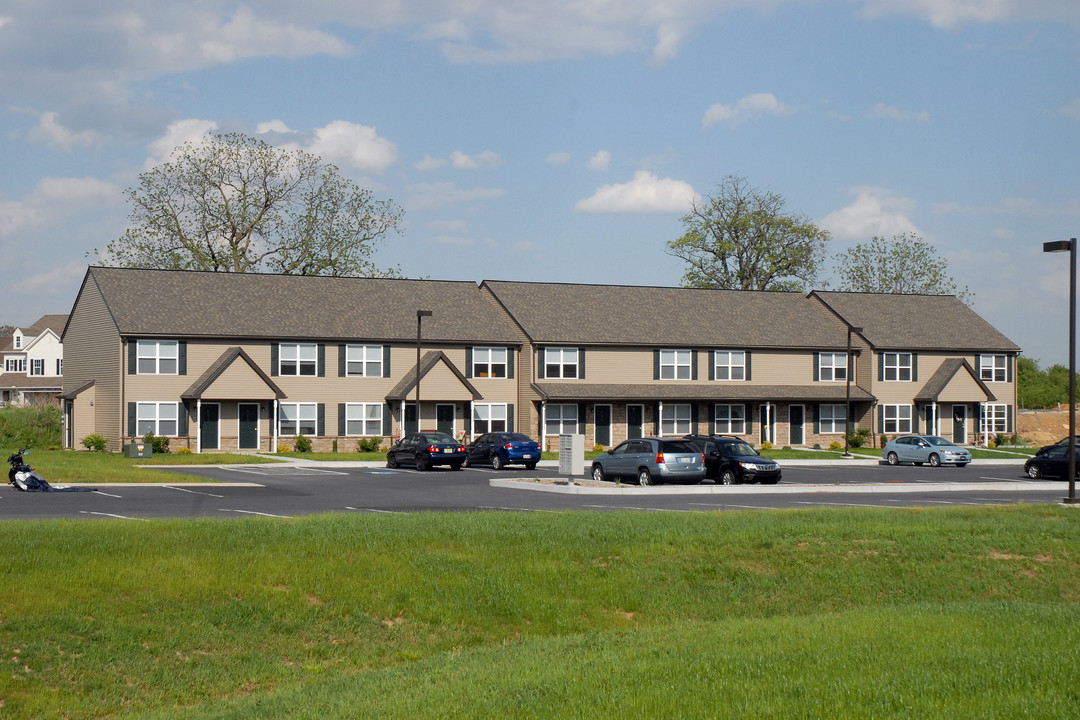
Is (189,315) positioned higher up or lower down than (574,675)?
higher up

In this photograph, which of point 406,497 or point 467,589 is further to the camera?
point 406,497

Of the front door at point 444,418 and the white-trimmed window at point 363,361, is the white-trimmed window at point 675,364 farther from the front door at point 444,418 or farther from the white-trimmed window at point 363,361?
the white-trimmed window at point 363,361

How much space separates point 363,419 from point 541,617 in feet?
135

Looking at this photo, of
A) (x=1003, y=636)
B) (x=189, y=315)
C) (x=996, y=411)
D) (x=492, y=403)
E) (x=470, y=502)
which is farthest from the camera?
(x=996, y=411)

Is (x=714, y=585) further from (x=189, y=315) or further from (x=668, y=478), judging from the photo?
(x=189, y=315)

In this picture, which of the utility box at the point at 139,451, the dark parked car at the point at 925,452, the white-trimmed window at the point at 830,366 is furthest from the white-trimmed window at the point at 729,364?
the utility box at the point at 139,451

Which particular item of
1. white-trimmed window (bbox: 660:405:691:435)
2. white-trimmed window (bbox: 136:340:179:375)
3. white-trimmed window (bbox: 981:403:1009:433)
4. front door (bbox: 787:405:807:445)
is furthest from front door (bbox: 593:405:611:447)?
white-trimmed window (bbox: 981:403:1009:433)

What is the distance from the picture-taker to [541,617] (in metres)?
15.4

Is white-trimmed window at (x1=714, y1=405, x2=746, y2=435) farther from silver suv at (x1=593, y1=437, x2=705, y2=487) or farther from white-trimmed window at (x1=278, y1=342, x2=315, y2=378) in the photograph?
silver suv at (x1=593, y1=437, x2=705, y2=487)

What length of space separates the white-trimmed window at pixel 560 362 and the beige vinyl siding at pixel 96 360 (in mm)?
20992

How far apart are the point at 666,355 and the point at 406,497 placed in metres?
34.1

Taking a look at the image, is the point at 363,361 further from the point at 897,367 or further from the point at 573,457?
the point at 897,367

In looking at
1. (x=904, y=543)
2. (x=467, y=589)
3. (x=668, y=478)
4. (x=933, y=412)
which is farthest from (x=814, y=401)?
(x=467, y=589)

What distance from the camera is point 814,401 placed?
62719 mm
